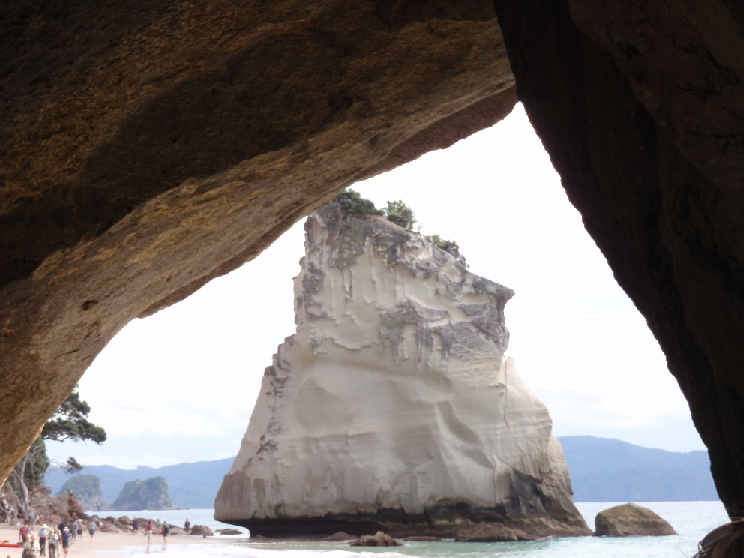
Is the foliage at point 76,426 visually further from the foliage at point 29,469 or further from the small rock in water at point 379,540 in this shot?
the small rock in water at point 379,540

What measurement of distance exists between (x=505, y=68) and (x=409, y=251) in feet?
63.0

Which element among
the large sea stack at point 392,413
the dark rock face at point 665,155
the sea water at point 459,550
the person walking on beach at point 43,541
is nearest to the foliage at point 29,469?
the sea water at point 459,550

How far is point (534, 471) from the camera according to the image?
66.0 ft

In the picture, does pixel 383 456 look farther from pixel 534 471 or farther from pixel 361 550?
pixel 534 471

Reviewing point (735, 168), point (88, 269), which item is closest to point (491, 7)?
point (735, 168)

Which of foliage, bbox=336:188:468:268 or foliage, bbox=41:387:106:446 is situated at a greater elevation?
foliage, bbox=336:188:468:268

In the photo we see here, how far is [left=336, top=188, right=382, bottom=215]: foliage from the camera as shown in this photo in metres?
22.6

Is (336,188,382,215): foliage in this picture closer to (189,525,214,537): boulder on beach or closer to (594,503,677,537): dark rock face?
(594,503,677,537): dark rock face

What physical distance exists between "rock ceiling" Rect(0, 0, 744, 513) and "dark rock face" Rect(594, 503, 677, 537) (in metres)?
24.1

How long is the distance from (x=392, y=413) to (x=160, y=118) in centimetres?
1926

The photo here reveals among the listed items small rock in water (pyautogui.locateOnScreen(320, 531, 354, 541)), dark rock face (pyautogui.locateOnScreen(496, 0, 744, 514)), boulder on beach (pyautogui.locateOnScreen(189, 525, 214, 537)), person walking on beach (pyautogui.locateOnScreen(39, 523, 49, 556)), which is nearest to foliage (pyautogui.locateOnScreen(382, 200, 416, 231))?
small rock in water (pyautogui.locateOnScreen(320, 531, 354, 541))

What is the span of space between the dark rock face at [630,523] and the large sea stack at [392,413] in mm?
3402

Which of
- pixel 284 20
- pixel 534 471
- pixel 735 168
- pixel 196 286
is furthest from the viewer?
pixel 534 471

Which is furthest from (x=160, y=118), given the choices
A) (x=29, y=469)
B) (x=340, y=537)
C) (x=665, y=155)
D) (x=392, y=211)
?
(x=29, y=469)
